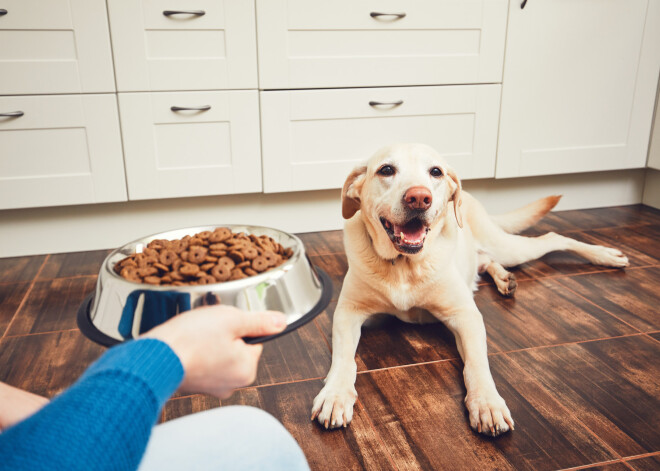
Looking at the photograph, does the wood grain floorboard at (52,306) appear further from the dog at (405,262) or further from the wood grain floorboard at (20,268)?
the dog at (405,262)

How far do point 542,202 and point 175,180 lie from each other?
1716 millimetres

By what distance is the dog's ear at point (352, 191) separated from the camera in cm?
178

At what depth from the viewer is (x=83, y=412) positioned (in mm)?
387

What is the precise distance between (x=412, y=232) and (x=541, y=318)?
0.66 m

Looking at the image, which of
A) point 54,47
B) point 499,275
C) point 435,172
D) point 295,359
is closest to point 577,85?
point 499,275

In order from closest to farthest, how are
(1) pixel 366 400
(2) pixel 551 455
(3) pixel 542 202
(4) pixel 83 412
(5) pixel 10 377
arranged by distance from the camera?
(4) pixel 83 412 < (2) pixel 551 455 < (1) pixel 366 400 < (5) pixel 10 377 < (3) pixel 542 202

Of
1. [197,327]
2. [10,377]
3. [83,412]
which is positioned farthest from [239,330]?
[10,377]

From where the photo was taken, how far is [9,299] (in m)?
2.17

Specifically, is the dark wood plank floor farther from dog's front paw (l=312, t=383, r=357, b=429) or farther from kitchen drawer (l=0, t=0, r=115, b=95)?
kitchen drawer (l=0, t=0, r=115, b=95)

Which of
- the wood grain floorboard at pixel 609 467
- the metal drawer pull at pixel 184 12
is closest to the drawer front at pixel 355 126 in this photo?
the metal drawer pull at pixel 184 12

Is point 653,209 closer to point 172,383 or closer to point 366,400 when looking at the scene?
point 366,400

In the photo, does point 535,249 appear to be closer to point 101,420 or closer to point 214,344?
point 214,344

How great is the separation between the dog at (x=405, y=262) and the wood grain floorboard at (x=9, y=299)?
118cm

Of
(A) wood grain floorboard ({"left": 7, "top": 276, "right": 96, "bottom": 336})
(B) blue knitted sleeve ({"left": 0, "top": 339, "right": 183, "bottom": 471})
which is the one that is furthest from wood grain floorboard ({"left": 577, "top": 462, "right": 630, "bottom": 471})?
(A) wood grain floorboard ({"left": 7, "top": 276, "right": 96, "bottom": 336})
